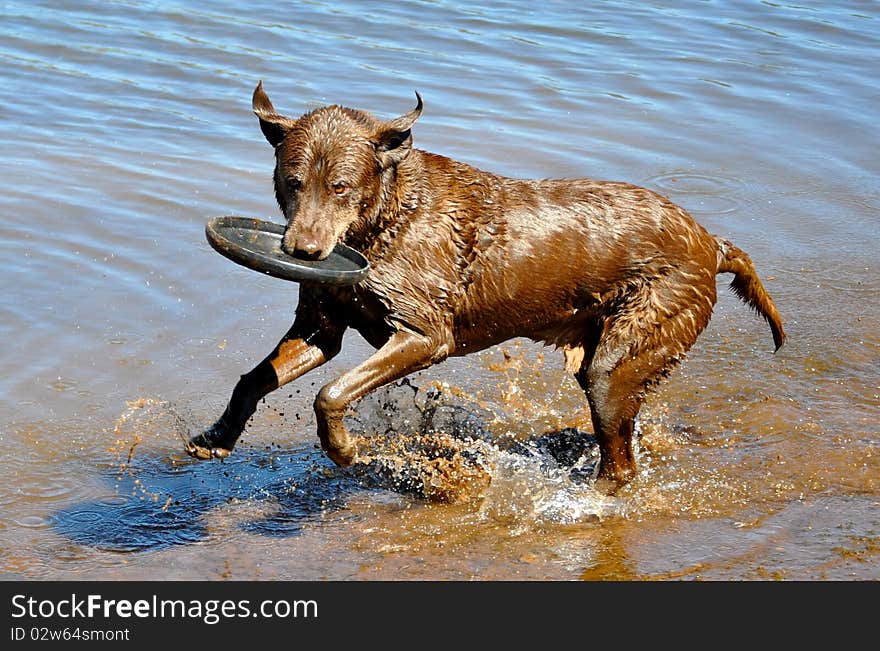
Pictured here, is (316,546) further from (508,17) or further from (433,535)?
(508,17)

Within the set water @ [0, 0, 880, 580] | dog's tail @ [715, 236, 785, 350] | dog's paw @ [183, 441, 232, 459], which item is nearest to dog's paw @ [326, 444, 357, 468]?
water @ [0, 0, 880, 580]

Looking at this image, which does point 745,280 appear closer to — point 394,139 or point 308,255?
point 394,139

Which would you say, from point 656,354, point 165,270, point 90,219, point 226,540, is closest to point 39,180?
point 90,219

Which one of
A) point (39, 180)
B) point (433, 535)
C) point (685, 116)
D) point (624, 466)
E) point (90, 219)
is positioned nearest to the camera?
point (433, 535)

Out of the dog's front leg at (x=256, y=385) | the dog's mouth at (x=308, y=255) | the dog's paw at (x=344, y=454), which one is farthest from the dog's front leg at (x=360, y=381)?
the dog's mouth at (x=308, y=255)

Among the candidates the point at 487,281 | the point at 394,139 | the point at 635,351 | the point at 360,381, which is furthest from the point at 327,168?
the point at 635,351

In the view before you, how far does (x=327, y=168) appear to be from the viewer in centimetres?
590

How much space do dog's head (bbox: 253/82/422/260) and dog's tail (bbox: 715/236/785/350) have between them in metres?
1.98

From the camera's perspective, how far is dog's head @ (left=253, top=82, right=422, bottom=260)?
5.82 m

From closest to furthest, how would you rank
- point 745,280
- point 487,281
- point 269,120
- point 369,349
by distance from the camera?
point 269,120
point 487,281
point 745,280
point 369,349

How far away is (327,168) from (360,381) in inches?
41.7

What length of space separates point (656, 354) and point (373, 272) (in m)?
1.61

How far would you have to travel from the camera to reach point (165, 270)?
31.7ft

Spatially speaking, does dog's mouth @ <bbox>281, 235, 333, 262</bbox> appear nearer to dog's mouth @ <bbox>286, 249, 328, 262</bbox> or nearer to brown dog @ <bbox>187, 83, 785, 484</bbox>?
dog's mouth @ <bbox>286, 249, 328, 262</bbox>
